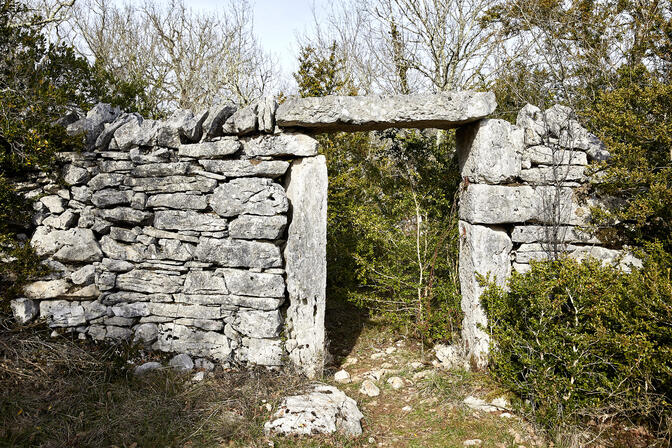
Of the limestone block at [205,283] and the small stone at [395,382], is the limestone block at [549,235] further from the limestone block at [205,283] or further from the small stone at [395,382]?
the limestone block at [205,283]

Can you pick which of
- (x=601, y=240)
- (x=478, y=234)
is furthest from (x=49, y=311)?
(x=601, y=240)

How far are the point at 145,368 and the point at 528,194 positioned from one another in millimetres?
4262

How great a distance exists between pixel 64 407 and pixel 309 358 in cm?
219

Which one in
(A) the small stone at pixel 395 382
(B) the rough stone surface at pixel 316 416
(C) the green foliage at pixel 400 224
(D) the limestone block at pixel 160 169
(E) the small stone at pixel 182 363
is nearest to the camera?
(B) the rough stone surface at pixel 316 416

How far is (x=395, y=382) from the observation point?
175 inches

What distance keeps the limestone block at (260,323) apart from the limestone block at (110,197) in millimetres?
1708

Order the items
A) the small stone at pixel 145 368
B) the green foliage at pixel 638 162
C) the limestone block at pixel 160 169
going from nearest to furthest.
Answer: the green foliage at pixel 638 162, the small stone at pixel 145 368, the limestone block at pixel 160 169

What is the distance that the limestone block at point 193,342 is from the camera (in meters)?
4.28

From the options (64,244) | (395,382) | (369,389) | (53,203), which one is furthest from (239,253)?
(395,382)

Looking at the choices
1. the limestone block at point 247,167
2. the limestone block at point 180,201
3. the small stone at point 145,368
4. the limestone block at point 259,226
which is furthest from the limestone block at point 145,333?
the limestone block at point 247,167

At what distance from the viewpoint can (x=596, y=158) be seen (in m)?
4.25

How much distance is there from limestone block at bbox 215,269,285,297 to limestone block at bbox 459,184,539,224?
7.23 feet

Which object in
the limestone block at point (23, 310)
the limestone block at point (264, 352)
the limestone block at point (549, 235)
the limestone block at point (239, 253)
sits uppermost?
the limestone block at point (549, 235)

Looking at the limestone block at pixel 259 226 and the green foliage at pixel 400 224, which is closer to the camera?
the limestone block at pixel 259 226
